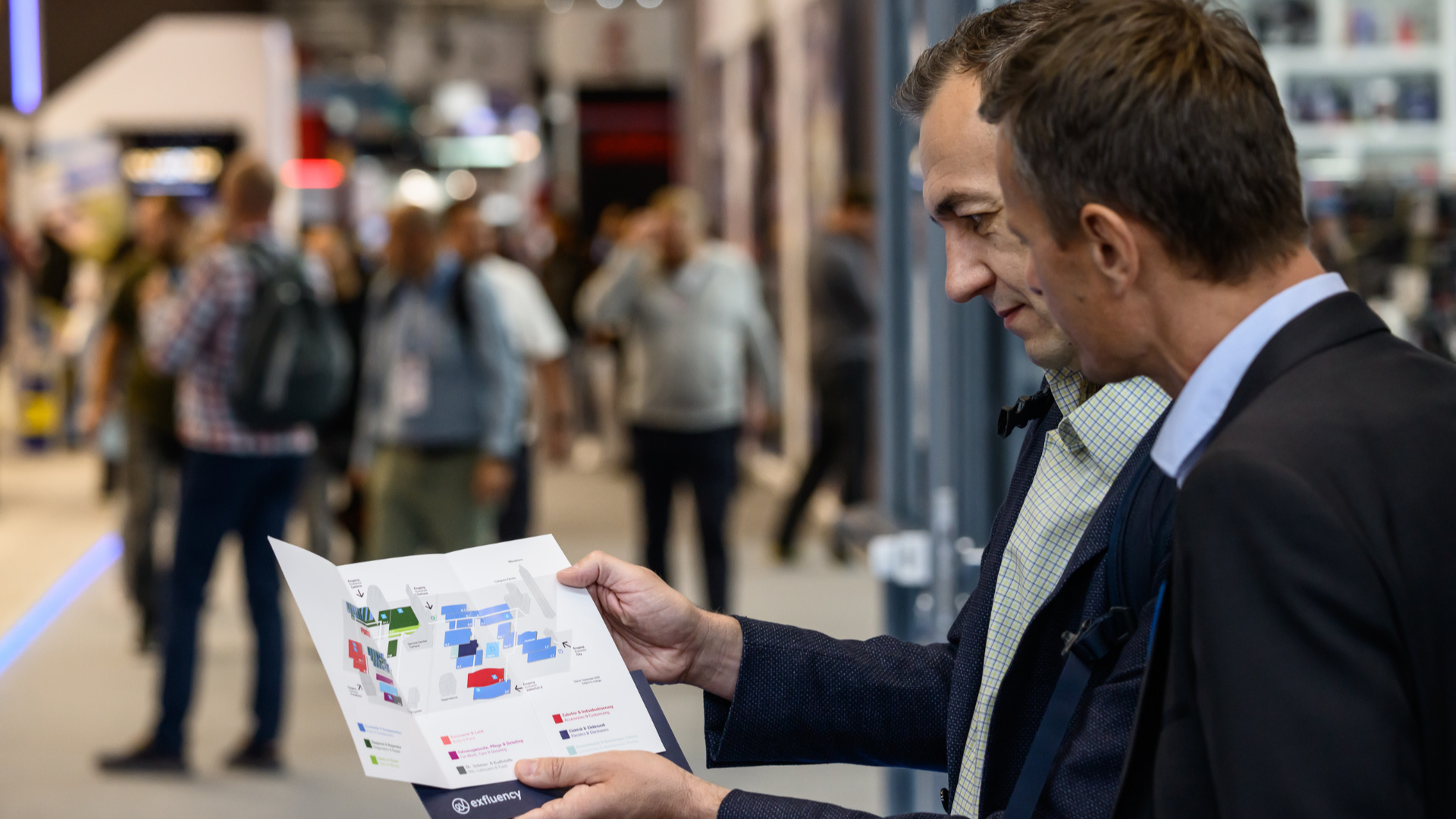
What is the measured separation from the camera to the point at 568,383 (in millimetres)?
12742

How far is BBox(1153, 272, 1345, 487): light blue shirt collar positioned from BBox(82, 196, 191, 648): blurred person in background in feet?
15.7

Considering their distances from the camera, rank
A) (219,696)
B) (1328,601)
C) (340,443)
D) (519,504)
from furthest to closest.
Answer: (340,443)
(519,504)
(219,696)
(1328,601)

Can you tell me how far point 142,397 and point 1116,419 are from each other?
184 inches

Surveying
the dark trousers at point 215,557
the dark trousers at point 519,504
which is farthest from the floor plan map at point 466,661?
the dark trousers at point 519,504

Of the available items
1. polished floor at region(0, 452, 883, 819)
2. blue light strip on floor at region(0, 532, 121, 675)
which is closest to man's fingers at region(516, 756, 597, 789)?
polished floor at region(0, 452, 883, 819)

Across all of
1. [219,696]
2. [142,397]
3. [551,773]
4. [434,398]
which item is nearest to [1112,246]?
[551,773]

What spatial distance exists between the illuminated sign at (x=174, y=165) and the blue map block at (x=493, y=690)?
1707 centimetres

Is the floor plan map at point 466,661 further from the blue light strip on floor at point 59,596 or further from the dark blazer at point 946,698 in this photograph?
the blue light strip on floor at point 59,596

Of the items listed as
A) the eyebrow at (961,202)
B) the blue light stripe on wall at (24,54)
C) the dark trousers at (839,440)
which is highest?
the blue light stripe on wall at (24,54)

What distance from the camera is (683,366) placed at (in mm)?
5676

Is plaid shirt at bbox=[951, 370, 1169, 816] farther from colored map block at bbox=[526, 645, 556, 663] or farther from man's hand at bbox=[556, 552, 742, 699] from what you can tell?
colored map block at bbox=[526, 645, 556, 663]

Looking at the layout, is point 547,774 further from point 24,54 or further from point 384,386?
point 24,54

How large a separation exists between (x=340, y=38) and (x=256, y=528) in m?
21.6

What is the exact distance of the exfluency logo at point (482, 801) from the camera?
4.04ft
